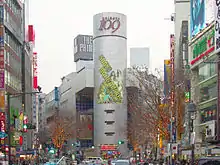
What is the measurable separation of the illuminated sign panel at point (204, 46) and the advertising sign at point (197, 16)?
1483 mm

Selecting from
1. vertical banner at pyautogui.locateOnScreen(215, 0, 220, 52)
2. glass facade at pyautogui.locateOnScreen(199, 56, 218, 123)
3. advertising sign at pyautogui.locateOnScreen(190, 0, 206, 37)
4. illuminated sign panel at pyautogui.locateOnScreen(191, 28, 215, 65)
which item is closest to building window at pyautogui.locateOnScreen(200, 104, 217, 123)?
glass facade at pyautogui.locateOnScreen(199, 56, 218, 123)

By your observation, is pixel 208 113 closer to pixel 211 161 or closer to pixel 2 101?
pixel 2 101

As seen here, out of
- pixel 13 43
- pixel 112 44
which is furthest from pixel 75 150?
pixel 13 43

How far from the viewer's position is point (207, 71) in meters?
57.8

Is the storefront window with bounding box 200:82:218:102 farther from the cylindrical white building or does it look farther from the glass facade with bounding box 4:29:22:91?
the cylindrical white building

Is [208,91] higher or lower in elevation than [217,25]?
lower

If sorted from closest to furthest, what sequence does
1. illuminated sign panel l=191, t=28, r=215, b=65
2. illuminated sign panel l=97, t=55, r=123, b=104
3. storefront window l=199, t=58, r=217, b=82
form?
1. illuminated sign panel l=191, t=28, r=215, b=65
2. storefront window l=199, t=58, r=217, b=82
3. illuminated sign panel l=97, t=55, r=123, b=104

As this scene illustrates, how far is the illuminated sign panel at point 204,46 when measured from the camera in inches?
2142

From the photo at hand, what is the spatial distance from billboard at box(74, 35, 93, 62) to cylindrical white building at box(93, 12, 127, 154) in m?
45.1

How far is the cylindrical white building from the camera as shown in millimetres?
141250

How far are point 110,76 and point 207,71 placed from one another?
8471 centimetres

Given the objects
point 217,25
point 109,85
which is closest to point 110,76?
point 109,85

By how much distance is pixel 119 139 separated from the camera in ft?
467

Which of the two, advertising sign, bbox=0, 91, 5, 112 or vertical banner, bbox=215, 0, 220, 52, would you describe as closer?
vertical banner, bbox=215, 0, 220, 52
